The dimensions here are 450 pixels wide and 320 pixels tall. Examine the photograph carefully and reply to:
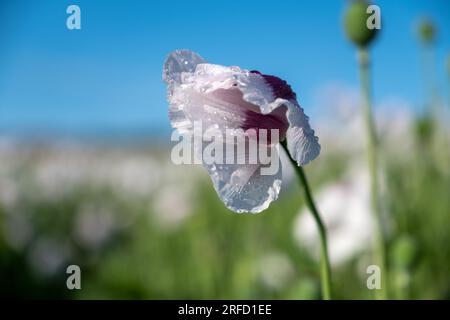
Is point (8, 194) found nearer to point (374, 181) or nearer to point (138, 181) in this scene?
point (138, 181)

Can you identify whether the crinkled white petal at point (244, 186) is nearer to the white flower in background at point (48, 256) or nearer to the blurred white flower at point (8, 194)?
the white flower in background at point (48, 256)

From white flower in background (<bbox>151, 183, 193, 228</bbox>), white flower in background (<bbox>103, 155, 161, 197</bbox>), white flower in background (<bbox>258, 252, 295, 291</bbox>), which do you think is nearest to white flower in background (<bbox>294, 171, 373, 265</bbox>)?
white flower in background (<bbox>258, 252, 295, 291</bbox>)

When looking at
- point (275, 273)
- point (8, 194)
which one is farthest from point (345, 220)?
point (8, 194)

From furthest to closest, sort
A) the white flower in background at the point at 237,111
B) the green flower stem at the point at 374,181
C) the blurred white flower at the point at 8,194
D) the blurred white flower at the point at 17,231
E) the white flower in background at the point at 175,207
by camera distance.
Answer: the blurred white flower at the point at 8,194, the blurred white flower at the point at 17,231, the white flower in background at the point at 175,207, the green flower stem at the point at 374,181, the white flower in background at the point at 237,111

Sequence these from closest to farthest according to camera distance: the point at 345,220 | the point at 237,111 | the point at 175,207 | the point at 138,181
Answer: the point at 237,111 < the point at 345,220 < the point at 175,207 < the point at 138,181

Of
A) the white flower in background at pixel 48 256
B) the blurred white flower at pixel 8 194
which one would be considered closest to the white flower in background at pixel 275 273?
the white flower in background at pixel 48 256

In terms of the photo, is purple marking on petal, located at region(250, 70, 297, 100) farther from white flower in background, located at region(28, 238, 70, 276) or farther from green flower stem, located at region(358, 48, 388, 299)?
white flower in background, located at region(28, 238, 70, 276)

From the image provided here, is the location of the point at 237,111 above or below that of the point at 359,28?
below
